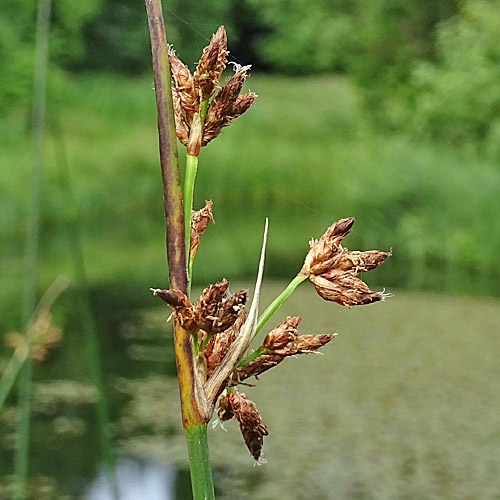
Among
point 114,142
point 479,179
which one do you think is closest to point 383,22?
point 114,142

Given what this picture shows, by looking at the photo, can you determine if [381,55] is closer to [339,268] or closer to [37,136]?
[37,136]

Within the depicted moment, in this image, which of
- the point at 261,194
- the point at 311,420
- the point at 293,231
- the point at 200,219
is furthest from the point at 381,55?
the point at 200,219

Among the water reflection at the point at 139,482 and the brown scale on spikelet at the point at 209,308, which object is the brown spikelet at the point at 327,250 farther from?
the water reflection at the point at 139,482

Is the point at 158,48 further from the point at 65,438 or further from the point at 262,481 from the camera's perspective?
the point at 65,438

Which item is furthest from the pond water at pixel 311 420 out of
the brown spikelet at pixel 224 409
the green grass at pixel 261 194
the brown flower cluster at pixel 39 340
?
the brown spikelet at pixel 224 409

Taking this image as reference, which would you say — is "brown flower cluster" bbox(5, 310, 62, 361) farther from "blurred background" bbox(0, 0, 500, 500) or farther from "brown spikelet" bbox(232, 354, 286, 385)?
"brown spikelet" bbox(232, 354, 286, 385)
